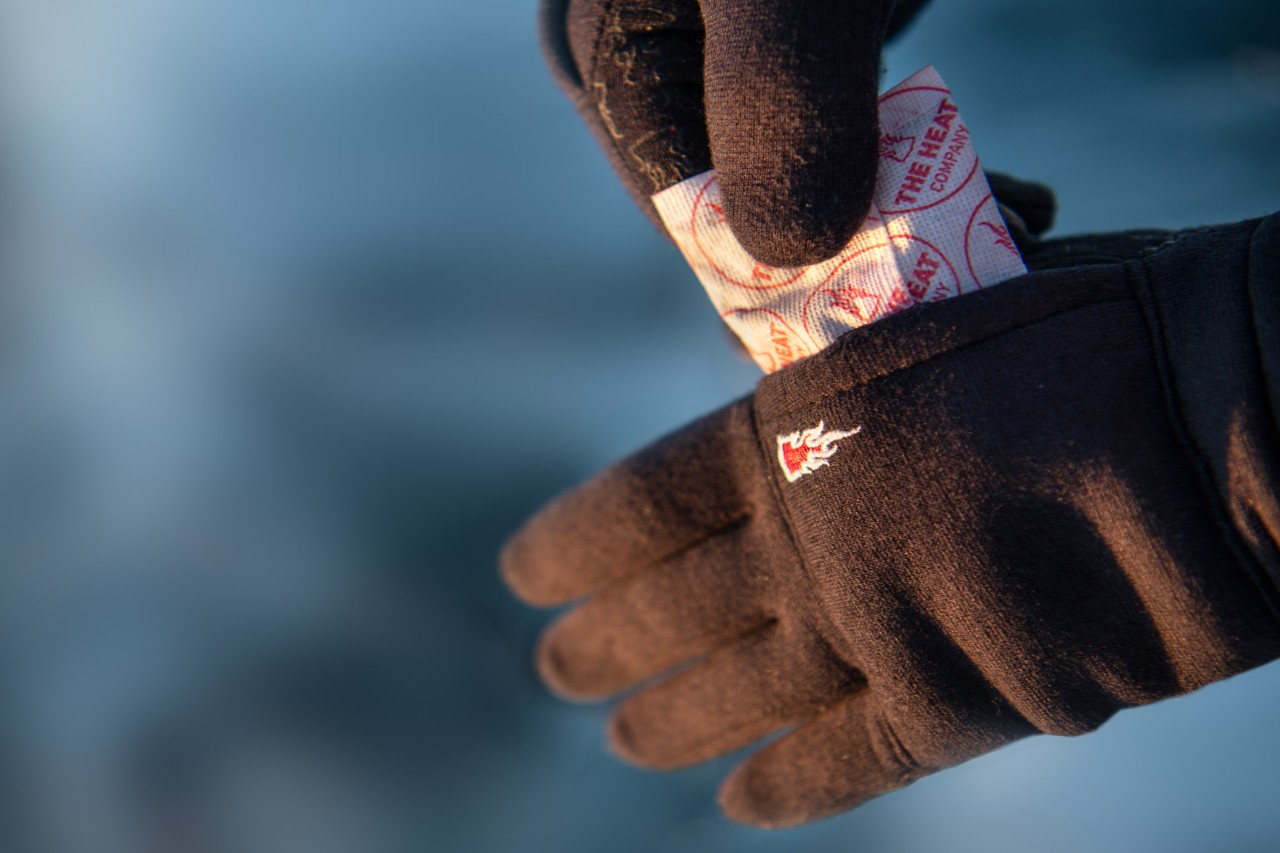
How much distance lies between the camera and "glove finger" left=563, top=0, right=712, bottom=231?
0.49 m

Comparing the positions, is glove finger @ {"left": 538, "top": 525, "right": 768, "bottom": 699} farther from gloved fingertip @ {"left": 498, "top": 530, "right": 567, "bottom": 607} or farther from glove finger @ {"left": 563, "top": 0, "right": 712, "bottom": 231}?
glove finger @ {"left": 563, "top": 0, "right": 712, "bottom": 231}

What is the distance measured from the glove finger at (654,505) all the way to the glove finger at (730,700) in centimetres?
10

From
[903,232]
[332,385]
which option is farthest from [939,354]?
[332,385]

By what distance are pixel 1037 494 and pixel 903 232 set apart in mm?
175

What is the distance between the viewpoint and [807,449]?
1.59 feet

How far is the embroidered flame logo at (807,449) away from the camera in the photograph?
1.54 feet

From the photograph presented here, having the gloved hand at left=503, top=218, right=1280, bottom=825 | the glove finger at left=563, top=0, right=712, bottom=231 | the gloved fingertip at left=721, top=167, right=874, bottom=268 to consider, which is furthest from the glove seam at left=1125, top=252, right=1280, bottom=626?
the glove finger at left=563, top=0, right=712, bottom=231

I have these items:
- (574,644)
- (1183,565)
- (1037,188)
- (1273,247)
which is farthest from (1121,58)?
(574,644)

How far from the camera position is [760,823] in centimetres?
61

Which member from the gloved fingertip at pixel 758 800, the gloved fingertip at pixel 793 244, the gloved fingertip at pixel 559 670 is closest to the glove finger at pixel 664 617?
the gloved fingertip at pixel 559 670

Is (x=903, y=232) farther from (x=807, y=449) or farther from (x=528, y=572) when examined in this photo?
(x=528, y=572)

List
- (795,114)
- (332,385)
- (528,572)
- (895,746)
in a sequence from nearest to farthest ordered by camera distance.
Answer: (795,114)
(895,746)
(528,572)
(332,385)

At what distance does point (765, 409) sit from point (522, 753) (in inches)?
21.0

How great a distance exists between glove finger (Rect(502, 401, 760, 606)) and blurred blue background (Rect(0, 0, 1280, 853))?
23 cm
